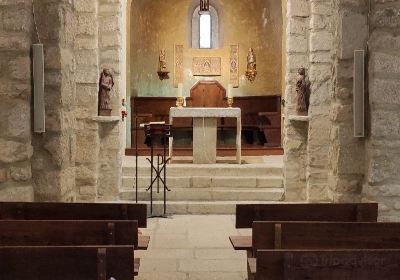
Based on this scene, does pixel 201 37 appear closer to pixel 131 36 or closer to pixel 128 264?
pixel 131 36

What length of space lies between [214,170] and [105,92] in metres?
1.84

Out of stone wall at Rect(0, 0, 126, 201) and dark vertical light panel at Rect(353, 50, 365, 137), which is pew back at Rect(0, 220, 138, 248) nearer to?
stone wall at Rect(0, 0, 126, 201)

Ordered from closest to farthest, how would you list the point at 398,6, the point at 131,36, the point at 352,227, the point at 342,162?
the point at 352,227 < the point at 398,6 < the point at 342,162 < the point at 131,36

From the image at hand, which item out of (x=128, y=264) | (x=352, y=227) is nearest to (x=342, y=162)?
(x=352, y=227)

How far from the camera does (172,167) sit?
28.5ft

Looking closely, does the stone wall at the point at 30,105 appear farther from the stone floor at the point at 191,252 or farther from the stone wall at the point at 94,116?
the stone wall at the point at 94,116

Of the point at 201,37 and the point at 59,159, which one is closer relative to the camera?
the point at 59,159

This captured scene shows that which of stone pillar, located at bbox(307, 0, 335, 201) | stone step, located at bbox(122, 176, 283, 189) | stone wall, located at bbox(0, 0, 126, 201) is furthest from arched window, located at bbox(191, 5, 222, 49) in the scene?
stone wall, located at bbox(0, 0, 126, 201)

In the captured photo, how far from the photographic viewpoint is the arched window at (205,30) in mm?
14938


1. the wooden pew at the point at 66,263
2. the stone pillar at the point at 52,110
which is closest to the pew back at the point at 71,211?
the stone pillar at the point at 52,110

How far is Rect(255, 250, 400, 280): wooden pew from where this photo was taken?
9.09 ft

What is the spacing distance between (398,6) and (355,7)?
358mm

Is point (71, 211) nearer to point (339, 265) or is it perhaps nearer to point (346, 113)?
point (339, 265)

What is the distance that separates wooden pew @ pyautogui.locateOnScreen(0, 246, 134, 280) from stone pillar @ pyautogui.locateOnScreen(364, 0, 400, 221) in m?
2.90
